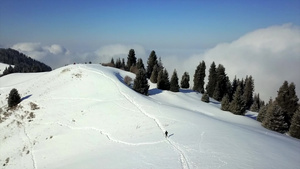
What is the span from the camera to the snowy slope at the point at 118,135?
19.8 meters

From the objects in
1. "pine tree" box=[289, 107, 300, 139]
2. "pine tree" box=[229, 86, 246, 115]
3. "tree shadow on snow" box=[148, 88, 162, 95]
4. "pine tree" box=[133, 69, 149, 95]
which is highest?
"pine tree" box=[133, 69, 149, 95]

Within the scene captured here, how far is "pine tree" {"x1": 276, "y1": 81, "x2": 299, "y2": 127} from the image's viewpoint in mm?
50312

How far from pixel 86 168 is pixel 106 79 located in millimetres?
34483

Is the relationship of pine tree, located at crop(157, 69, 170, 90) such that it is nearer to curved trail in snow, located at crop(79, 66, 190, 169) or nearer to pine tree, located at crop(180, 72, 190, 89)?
pine tree, located at crop(180, 72, 190, 89)

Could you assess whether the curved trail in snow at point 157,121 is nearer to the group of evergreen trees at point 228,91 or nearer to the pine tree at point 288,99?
the group of evergreen trees at point 228,91

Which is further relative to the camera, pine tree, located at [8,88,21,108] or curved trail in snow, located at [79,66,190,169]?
pine tree, located at [8,88,21,108]

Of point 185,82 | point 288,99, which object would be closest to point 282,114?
point 288,99

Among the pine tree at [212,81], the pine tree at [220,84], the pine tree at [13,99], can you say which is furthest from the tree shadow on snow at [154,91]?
the pine tree at [13,99]

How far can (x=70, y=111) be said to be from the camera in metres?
39.6

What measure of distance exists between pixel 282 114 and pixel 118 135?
34896mm

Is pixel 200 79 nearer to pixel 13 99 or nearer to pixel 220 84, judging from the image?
pixel 220 84

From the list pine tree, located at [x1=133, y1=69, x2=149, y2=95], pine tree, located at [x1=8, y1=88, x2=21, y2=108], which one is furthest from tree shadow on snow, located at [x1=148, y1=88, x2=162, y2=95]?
pine tree, located at [x1=8, y1=88, x2=21, y2=108]

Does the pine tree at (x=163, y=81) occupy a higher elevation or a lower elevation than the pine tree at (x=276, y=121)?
higher

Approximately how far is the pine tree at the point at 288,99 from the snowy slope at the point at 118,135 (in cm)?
1269
